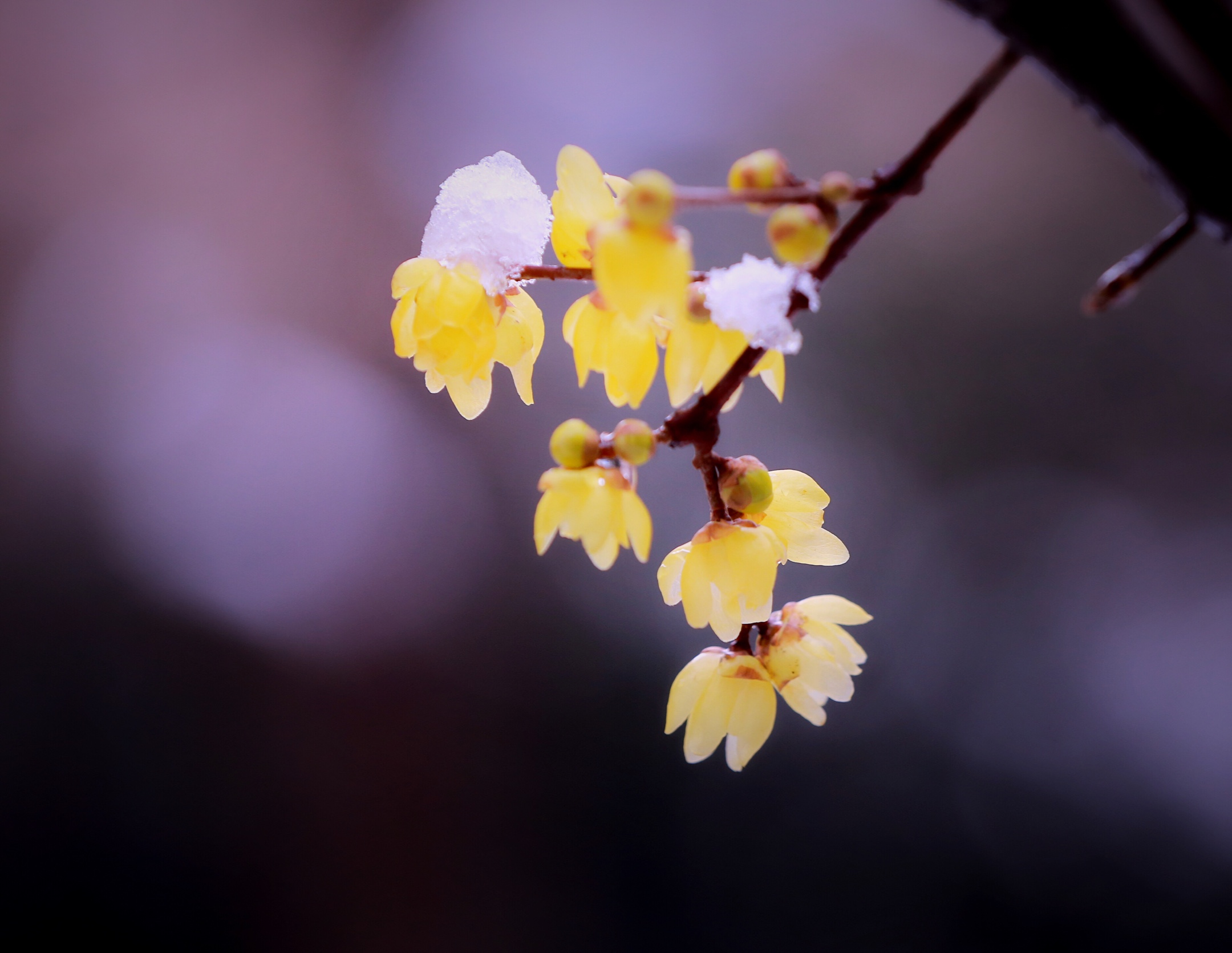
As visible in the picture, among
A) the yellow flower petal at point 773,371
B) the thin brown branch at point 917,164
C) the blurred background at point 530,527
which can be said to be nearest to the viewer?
the thin brown branch at point 917,164

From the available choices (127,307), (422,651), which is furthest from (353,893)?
(127,307)

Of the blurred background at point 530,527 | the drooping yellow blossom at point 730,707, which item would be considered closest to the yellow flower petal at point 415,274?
the drooping yellow blossom at point 730,707

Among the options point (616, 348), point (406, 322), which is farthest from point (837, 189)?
point (406, 322)

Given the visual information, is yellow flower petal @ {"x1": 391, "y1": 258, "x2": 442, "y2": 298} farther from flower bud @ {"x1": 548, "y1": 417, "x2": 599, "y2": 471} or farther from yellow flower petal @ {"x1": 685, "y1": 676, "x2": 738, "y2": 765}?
yellow flower petal @ {"x1": 685, "y1": 676, "x2": 738, "y2": 765}

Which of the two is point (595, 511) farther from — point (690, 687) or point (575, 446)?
point (690, 687)

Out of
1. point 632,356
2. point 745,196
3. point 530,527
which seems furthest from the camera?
point 530,527

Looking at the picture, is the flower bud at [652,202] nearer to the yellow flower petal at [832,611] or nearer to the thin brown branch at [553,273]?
the thin brown branch at [553,273]

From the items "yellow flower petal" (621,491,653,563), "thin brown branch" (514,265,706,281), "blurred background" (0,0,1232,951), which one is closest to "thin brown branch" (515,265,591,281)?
"thin brown branch" (514,265,706,281)
